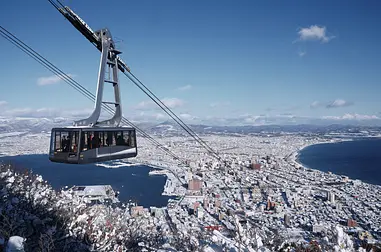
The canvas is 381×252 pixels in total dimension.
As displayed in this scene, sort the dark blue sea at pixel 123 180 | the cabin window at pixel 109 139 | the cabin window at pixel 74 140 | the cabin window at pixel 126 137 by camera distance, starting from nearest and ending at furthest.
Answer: the cabin window at pixel 74 140 < the cabin window at pixel 109 139 < the cabin window at pixel 126 137 < the dark blue sea at pixel 123 180

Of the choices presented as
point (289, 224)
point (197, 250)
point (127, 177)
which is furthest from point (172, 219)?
point (127, 177)

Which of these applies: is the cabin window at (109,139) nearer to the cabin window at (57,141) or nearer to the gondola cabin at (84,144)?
the gondola cabin at (84,144)

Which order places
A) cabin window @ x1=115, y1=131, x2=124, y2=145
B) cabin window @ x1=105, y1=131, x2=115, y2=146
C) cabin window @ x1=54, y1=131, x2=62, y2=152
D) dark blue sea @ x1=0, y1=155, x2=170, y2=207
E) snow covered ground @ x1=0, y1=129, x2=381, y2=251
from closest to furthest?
cabin window @ x1=54, y1=131, x2=62, y2=152 < cabin window @ x1=105, y1=131, x2=115, y2=146 < cabin window @ x1=115, y1=131, x2=124, y2=145 < snow covered ground @ x1=0, y1=129, x2=381, y2=251 < dark blue sea @ x1=0, y1=155, x2=170, y2=207

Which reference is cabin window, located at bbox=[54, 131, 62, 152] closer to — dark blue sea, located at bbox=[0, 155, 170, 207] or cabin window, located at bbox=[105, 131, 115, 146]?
cabin window, located at bbox=[105, 131, 115, 146]

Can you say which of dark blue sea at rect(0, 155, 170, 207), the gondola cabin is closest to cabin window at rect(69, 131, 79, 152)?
the gondola cabin

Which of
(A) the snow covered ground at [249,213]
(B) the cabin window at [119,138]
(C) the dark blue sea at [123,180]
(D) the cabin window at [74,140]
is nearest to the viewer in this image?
(D) the cabin window at [74,140]

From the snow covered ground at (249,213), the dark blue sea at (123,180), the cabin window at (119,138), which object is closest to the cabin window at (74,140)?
the cabin window at (119,138)

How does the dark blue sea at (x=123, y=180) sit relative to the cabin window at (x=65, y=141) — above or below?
below
